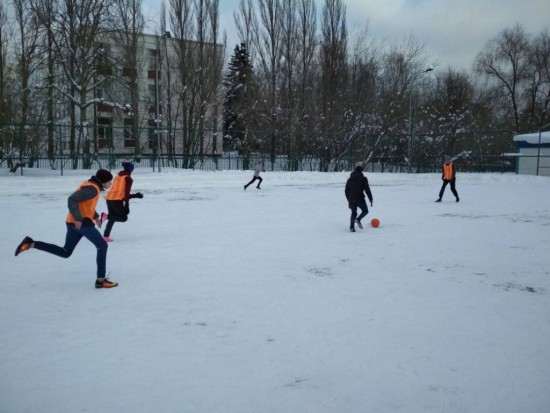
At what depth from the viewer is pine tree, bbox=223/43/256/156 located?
29.2 m

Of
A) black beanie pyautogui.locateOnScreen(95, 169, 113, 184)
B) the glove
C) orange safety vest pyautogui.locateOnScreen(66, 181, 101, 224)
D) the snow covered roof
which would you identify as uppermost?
the snow covered roof

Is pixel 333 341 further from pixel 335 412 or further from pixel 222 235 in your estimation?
pixel 222 235

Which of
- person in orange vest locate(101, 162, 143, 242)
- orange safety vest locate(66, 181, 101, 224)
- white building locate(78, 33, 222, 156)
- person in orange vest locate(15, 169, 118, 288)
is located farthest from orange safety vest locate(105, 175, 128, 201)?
white building locate(78, 33, 222, 156)

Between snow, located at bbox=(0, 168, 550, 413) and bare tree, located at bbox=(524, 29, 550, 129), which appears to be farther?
bare tree, located at bbox=(524, 29, 550, 129)

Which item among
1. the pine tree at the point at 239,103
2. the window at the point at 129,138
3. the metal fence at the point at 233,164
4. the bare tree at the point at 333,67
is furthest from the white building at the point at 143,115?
the bare tree at the point at 333,67

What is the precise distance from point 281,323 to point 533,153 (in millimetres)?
30606

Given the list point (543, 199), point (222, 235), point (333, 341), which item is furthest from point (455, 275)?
point (543, 199)

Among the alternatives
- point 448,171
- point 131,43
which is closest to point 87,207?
point 448,171

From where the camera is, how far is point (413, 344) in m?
3.93

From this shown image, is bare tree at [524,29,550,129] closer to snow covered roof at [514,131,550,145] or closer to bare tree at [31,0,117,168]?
snow covered roof at [514,131,550,145]

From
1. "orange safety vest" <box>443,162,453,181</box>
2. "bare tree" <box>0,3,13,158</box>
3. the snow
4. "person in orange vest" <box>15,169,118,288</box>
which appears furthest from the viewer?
"bare tree" <box>0,3,13,158</box>

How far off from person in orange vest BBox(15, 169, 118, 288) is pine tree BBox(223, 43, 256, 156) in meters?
22.0

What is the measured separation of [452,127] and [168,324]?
34858 mm

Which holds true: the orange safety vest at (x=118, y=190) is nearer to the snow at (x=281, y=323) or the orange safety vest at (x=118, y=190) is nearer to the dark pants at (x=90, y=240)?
the snow at (x=281, y=323)
